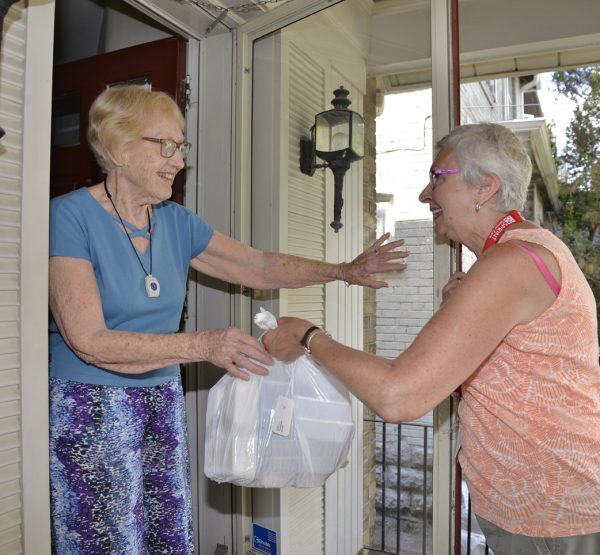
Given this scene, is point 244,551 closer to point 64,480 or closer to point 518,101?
point 64,480

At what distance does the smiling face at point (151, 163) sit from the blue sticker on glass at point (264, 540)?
156 centimetres

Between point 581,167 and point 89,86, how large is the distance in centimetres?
256

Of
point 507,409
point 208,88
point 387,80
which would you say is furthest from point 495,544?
point 208,88

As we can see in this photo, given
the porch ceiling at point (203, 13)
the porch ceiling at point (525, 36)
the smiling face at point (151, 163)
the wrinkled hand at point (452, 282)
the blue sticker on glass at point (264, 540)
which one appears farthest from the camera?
the porch ceiling at point (525, 36)

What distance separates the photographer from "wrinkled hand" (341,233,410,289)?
1.93 metres

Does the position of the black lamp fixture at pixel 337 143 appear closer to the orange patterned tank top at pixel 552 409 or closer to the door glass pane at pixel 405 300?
the door glass pane at pixel 405 300

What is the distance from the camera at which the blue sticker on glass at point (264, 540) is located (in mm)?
2332

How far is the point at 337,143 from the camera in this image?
7.52 feet

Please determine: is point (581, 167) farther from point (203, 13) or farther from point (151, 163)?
point (151, 163)

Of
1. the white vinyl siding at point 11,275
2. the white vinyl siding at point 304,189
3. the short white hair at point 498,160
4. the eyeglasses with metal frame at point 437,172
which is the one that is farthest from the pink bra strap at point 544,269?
the white vinyl siding at point 304,189

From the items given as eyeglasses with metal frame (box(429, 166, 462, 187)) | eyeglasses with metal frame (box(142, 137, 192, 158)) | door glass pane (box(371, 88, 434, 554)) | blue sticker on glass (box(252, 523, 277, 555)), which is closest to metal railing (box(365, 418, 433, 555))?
door glass pane (box(371, 88, 434, 554))

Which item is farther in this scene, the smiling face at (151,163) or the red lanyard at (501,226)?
the smiling face at (151,163)

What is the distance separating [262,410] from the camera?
1534 millimetres

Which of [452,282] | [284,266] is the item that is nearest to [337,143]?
[284,266]
